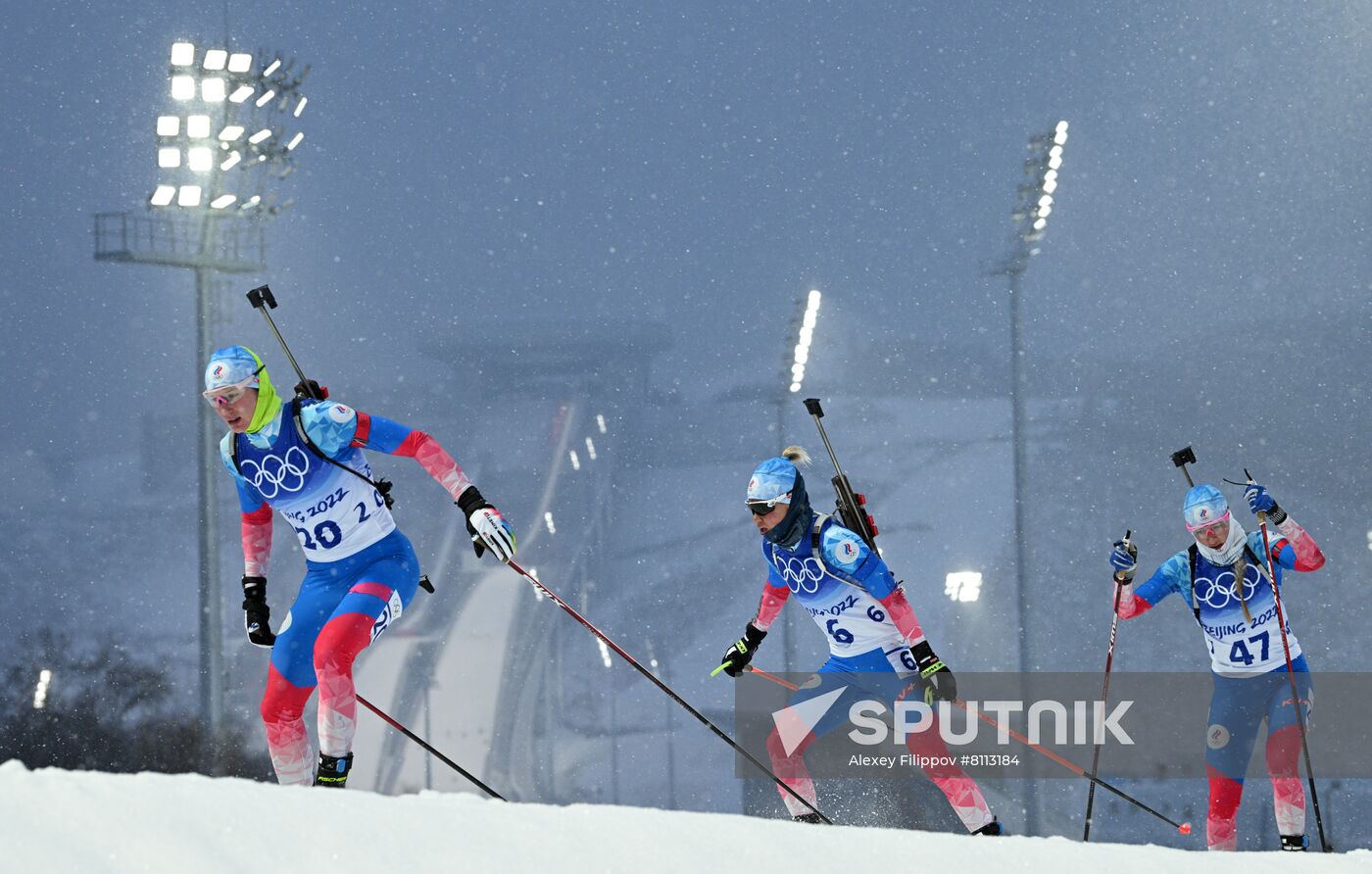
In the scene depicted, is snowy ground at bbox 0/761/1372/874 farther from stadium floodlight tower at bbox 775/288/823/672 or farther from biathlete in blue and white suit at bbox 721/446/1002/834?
stadium floodlight tower at bbox 775/288/823/672

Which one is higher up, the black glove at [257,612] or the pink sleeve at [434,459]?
the pink sleeve at [434,459]

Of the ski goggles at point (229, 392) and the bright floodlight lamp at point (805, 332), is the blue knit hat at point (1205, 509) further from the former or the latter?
the bright floodlight lamp at point (805, 332)

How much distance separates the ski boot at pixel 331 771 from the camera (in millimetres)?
5414

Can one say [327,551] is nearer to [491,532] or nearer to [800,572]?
[491,532]

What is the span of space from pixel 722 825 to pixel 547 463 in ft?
196

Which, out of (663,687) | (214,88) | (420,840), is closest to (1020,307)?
(214,88)

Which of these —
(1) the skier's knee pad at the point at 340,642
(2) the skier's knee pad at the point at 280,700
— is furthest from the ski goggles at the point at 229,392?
(2) the skier's knee pad at the point at 280,700

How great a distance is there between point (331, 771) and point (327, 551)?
954 millimetres

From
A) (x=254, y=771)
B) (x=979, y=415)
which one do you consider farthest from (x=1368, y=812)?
(x=979, y=415)

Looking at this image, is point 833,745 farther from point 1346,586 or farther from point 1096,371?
point 1096,371

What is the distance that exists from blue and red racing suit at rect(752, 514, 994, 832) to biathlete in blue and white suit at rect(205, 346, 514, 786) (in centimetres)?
179

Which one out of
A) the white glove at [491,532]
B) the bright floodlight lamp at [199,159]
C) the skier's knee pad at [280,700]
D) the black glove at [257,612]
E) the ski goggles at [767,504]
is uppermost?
the bright floodlight lamp at [199,159]

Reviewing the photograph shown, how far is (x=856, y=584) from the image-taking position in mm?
6742

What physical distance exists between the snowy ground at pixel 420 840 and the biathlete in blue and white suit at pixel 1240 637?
3099 mm
